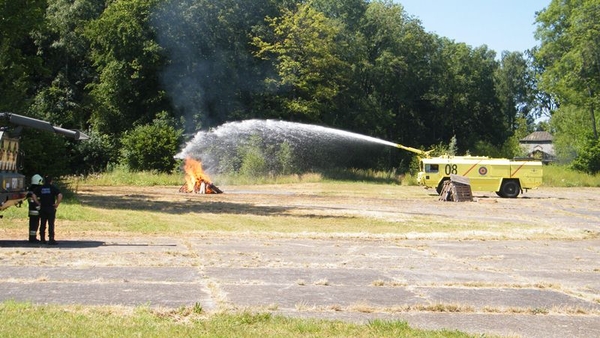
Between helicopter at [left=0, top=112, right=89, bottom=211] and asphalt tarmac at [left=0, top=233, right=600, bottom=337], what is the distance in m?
1.09

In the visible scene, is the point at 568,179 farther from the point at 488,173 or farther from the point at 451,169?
the point at 451,169


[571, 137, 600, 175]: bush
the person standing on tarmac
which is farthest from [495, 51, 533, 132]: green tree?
the person standing on tarmac

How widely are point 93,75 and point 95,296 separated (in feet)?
190

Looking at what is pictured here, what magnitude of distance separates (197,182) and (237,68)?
24617 millimetres

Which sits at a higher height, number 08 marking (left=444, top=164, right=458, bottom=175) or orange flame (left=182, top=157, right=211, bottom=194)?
number 08 marking (left=444, top=164, right=458, bottom=175)

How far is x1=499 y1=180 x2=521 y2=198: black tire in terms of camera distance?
137ft

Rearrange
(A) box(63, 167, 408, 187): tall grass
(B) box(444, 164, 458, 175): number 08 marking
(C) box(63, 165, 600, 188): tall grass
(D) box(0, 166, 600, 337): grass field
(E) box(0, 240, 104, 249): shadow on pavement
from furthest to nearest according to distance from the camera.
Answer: (C) box(63, 165, 600, 188): tall grass < (A) box(63, 167, 408, 187): tall grass < (B) box(444, 164, 458, 175): number 08 marking < (E) box(0, 240, 104, 249): shadow on pavement < (D) box(0, 166, 600, 337): grass field

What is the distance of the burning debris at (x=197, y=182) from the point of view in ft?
129

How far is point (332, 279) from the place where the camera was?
12430 millimetres

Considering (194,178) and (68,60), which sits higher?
(68,60)

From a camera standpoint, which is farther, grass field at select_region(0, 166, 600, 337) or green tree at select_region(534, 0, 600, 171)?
green tree at select_region(534, 0, 600, 171)

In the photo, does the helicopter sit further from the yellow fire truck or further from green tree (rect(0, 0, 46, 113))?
the yellow fire truck

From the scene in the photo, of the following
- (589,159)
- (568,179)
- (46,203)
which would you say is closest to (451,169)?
(568,179)

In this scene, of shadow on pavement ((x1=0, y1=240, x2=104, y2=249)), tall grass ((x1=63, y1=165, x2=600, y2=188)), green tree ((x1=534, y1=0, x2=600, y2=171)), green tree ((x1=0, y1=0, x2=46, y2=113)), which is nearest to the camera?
shadow on pavement ((x1=0, y1=240, x2=104, y2=249))
